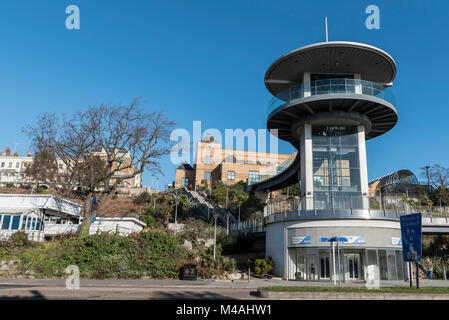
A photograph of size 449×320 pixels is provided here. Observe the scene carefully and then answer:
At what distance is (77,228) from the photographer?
31297 millimetres

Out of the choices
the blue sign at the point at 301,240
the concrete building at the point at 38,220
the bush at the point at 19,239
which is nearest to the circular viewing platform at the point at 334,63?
the blue sign at the point at 301,240

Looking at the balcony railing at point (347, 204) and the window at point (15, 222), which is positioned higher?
the balcony railing at point (347, 204)

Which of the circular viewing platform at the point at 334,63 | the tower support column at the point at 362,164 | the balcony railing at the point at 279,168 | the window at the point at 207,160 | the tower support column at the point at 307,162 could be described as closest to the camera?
the circular viewing platform at the point at 334,63

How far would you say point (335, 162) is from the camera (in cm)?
2792

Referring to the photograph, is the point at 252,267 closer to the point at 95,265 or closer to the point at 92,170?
the point at 95,265

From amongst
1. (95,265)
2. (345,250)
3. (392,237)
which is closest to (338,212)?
(345,250)

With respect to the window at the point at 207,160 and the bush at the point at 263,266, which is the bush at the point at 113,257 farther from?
the window at the point at 207,160

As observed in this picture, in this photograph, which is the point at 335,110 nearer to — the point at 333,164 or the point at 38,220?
the point at 333,164

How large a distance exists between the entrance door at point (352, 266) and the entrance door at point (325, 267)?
129cm

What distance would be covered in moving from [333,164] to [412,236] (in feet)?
38.4

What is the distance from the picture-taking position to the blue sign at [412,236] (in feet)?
52.9

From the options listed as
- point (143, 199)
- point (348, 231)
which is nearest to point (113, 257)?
point (348, 231)

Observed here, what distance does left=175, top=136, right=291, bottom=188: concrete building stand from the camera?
3061 inches

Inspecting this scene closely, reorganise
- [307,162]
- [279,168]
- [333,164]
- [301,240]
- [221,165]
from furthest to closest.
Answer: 1. [221,165]
2. [279,168]
3. [307,162]
4. [333,164]
5. [301,240]
